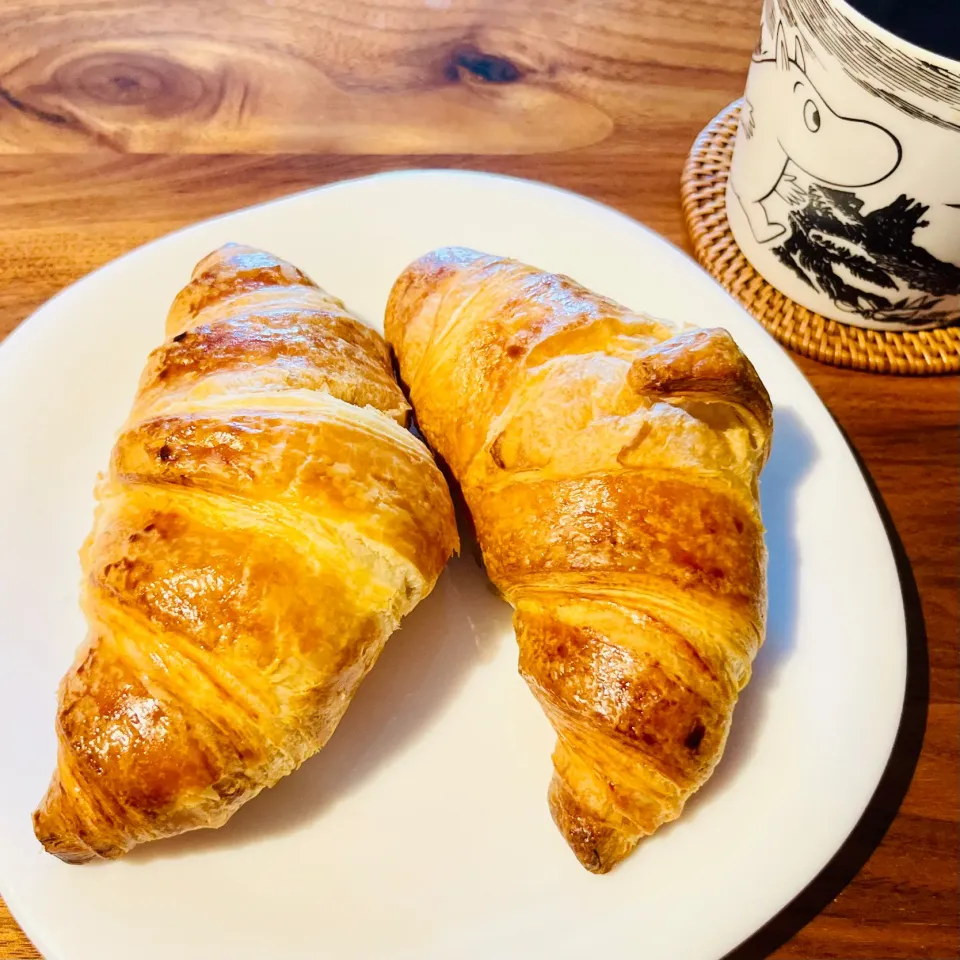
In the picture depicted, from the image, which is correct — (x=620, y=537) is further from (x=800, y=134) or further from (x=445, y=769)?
(x=800, y=134)

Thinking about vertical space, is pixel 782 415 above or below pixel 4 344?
above

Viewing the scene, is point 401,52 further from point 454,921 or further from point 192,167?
point 454,921

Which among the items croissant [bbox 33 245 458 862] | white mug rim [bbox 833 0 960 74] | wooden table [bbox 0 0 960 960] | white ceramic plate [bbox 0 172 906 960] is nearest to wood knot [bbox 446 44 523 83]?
wooden table [bbox 0 0 960 960]

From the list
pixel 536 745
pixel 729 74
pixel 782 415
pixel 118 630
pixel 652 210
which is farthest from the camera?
pixel 729 74

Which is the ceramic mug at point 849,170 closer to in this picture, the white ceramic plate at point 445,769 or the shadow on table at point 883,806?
the white ceramic plate at point 445,769

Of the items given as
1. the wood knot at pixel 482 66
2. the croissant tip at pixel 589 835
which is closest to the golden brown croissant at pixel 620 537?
the croissant tip at pixel 589 835

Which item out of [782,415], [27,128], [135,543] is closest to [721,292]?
[782,415]
